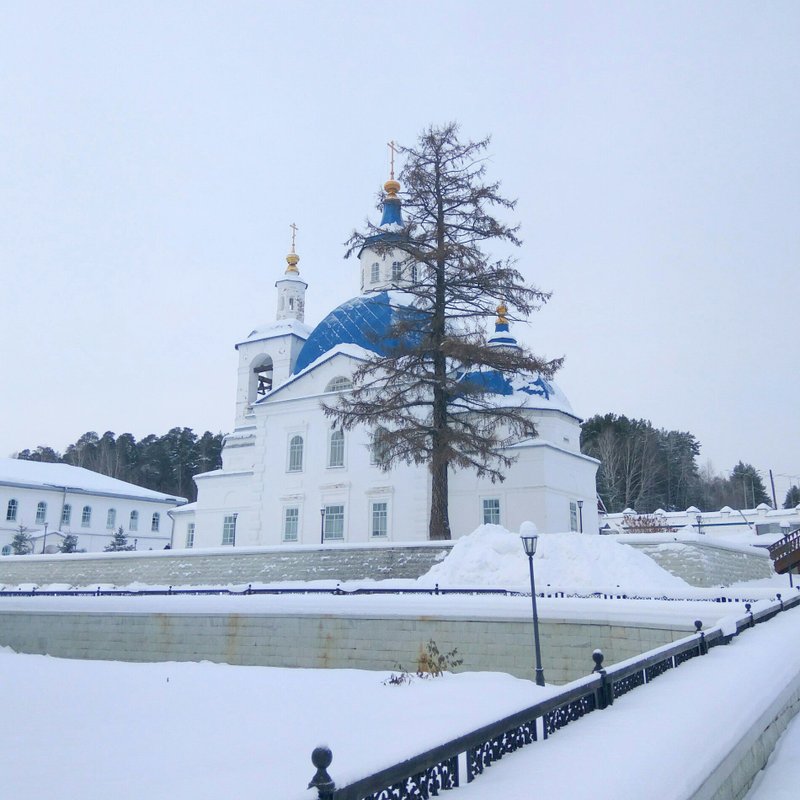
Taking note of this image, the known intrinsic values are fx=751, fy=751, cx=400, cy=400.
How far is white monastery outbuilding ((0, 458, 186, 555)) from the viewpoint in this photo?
4909 cm

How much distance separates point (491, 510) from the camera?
92.3 feet

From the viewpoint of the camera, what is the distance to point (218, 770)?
295 inches

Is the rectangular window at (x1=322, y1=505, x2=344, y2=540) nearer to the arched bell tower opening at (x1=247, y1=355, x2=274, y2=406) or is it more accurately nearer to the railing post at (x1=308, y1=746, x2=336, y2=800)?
the arched bell tower opening at (x1=247, y1=355, x2=274, y2=406)

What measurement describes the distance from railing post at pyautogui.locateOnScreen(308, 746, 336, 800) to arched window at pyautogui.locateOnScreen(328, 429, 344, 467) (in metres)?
26.8

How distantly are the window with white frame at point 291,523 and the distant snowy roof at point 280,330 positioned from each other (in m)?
11.6

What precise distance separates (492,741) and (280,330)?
117ft

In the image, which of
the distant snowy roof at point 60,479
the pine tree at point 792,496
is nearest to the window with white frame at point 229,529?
the distant snowy roof at point 60,479

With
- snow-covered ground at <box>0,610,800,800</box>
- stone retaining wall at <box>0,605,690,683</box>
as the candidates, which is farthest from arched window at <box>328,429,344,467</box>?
snow-covered ground at <box>0,610,800,800</box>

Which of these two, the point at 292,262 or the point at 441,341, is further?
the point at 292,262

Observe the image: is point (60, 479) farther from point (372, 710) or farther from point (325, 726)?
point (325, 726)

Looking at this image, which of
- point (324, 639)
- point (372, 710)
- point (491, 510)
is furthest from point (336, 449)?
point (372, 710)

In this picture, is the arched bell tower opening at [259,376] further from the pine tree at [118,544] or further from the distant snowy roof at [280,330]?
the pine tree at [118,544]

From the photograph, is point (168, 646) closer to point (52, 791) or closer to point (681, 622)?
point (52, 791)

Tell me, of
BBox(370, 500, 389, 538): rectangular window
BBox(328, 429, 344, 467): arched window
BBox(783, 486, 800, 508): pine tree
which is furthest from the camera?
BBox(783, 486, 800, 508): pine tree
